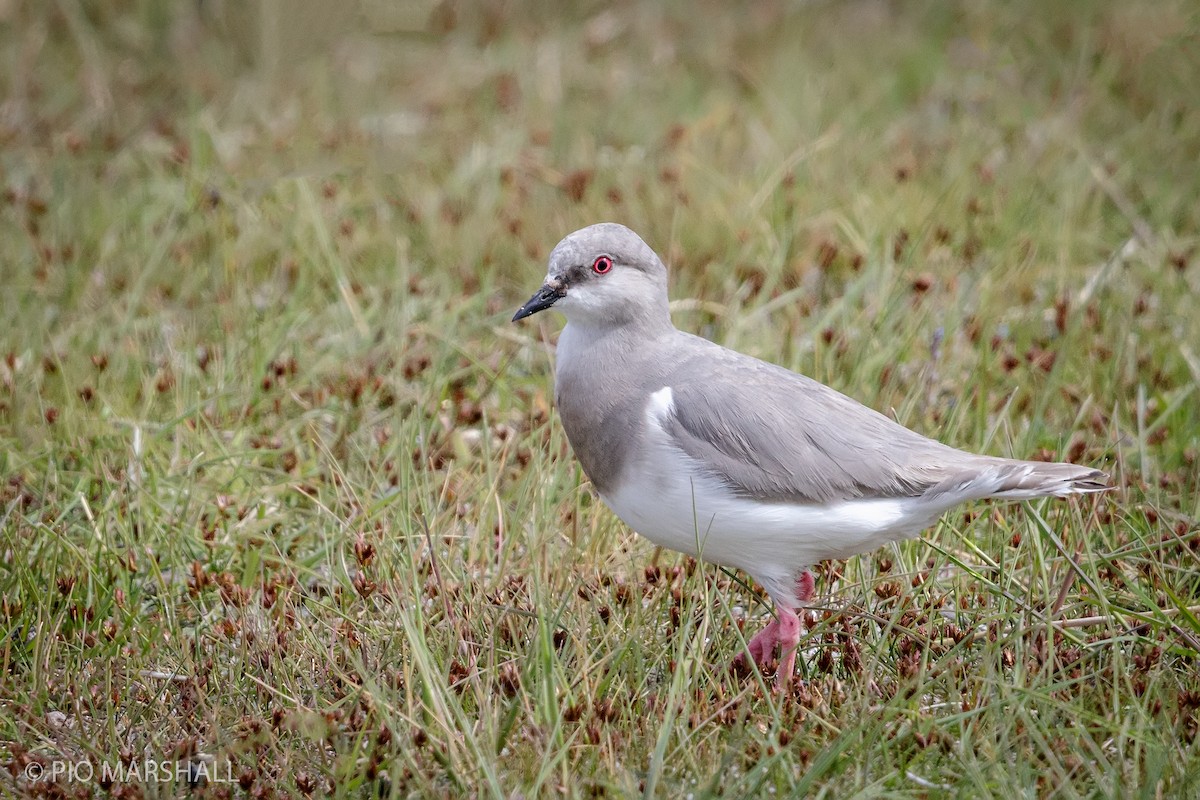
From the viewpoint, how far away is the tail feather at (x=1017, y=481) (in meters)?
3.84

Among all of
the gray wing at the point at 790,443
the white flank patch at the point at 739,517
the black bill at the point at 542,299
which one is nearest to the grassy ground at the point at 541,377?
the white flank patch at the point at 739,517

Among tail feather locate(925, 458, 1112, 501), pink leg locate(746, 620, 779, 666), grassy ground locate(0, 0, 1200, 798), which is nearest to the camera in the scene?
grassy ground locate(0, 0, 1200, 798)

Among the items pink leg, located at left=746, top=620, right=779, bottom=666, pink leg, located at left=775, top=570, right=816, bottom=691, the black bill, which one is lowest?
pink leg, located at left=746, top=620, right=779, bottom=666

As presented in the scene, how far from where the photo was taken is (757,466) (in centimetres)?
392

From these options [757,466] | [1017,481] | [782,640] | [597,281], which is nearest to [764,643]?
[782,640]

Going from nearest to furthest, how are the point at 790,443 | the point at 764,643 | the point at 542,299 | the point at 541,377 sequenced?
the point at 790,443 → the point at 764,643 → the point at 542,299 → the point at 541,377

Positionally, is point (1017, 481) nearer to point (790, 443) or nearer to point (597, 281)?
point (790, 443)

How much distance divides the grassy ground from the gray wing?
31 centimetres

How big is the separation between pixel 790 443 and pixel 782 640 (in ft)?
1.97

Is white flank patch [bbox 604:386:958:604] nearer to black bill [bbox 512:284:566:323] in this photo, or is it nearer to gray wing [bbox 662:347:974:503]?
gray wing [bbox 662:347:974:503]

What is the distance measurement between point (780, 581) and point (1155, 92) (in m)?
5.49

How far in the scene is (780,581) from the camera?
3984 millimetres

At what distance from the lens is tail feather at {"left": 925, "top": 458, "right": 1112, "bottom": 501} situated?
12.6 feet

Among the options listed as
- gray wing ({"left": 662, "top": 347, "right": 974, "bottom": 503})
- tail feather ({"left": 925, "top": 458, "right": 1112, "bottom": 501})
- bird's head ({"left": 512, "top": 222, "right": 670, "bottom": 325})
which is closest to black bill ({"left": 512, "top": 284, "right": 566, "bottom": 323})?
bird's head ({"left": 512, "top": 222, "right": 670, "bottom": 325})
